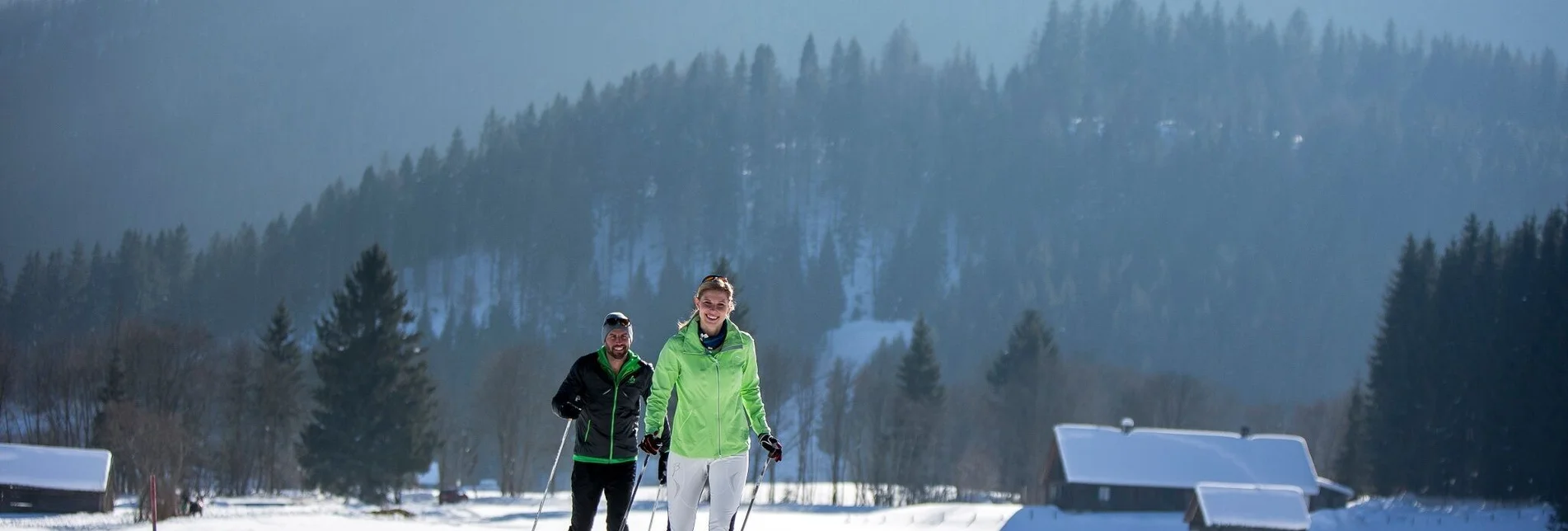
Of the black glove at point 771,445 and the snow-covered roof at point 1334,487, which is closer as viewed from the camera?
the black glove at point 771,445

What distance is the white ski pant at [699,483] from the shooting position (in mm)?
8422

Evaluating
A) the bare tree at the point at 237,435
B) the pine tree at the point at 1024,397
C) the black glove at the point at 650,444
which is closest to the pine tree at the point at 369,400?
the bare tree at the point at 237,435

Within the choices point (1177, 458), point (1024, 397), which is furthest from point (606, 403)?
point (1024, 397)

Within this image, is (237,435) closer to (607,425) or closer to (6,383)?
(6,383)

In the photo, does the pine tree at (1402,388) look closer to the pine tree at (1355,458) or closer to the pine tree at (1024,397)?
the pine tree at (1355,458)

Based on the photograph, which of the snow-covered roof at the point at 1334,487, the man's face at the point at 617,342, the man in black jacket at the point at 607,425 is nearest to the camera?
the man's face at the point at 617,342

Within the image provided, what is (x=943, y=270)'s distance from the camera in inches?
6024

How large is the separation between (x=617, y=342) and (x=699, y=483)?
1.10m

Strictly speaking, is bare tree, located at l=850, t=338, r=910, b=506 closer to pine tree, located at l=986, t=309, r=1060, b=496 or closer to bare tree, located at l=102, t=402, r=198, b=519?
pine tree, located at l=986, t=309, r=1060, b=496

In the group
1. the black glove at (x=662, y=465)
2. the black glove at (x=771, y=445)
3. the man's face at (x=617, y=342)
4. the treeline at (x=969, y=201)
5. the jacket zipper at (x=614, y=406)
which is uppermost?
the treeline at (x=969, y=201)

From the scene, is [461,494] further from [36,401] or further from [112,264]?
[112,264]

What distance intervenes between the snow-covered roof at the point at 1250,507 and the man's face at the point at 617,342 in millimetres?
42835

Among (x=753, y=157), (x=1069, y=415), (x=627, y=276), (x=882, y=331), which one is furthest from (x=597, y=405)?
(x=753, y=157)

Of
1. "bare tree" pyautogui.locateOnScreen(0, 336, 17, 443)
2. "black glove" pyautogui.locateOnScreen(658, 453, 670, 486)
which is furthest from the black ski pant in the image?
"bare tree" pyautogui.locateOnScreen(0, 336, 17, 443)
